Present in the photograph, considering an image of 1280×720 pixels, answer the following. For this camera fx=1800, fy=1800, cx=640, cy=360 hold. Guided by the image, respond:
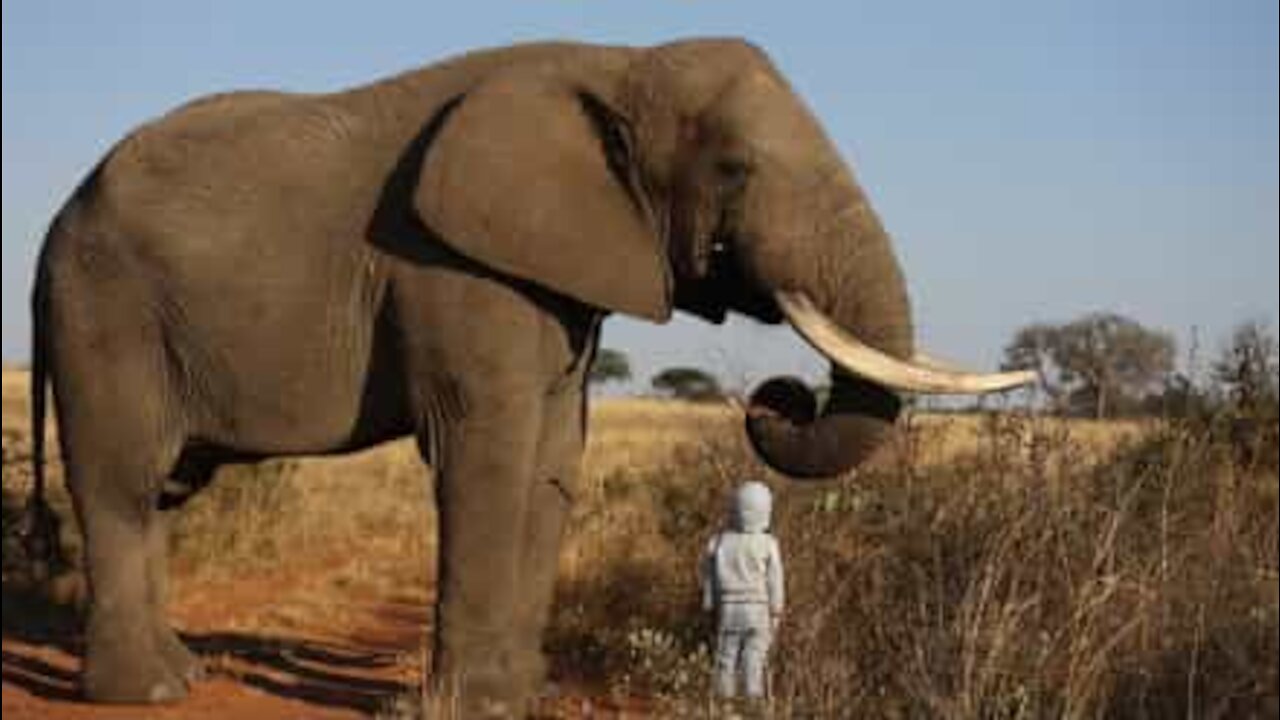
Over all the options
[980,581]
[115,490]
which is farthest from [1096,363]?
[115,490]

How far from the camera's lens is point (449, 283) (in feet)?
23.6

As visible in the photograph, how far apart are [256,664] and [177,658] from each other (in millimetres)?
904

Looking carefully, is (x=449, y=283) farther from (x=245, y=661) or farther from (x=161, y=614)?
(x=245, y=661)

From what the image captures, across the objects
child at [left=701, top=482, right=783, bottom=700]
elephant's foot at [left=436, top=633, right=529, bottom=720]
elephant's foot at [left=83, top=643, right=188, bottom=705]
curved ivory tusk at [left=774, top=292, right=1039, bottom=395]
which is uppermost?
curved ivory tusk at [left=774, top=292, right=1039, bottom=395]

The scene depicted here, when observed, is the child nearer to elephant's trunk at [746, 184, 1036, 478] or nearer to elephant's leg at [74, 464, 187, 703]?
elephant's trunk at [746, 184, 1036, 478]

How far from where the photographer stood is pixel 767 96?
282 inches

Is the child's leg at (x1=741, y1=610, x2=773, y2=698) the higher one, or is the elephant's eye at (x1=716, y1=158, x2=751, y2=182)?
the elephant's eye at (x1=716, y1=158, x2=751, y2=182)

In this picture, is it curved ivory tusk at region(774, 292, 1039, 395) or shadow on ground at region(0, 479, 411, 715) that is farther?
shadow on ground at region(0, 479, 411, 715)

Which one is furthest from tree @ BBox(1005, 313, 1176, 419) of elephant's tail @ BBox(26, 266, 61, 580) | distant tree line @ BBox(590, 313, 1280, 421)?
elephant's tail @ BBox(26, 266, 61, 580)

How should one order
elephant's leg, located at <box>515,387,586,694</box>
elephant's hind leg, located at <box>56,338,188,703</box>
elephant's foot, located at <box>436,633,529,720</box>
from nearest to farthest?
elephant's foot, located at <box>436,633,529,720</box> → elephant's leg, located at <box>515,387,586,694</box> → elephant's hind leg, located at <box>56,338,188,703</box>

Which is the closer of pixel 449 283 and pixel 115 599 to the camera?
pixel 449 283

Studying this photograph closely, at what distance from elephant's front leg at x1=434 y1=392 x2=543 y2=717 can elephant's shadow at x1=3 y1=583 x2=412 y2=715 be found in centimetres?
77

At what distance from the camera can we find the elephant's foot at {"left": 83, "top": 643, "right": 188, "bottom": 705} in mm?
8094

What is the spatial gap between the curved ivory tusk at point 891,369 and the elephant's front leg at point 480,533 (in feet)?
3.79
